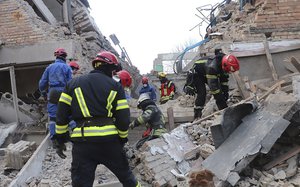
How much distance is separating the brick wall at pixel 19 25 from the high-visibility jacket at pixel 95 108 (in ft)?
17.9

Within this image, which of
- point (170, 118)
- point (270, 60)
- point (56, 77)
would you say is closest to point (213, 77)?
point (170, 118)

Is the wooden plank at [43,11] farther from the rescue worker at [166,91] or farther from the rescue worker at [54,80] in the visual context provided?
the rescue worker at [54,80]

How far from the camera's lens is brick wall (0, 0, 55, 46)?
29.0ft

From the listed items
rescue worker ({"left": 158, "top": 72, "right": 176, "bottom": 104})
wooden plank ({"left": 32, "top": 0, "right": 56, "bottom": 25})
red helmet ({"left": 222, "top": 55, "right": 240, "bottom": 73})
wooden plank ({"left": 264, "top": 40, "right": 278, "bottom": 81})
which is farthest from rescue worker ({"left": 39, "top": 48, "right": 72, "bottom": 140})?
rescue worker ({"left": 158, "top": 72, "right": 176, "bottom": 104})

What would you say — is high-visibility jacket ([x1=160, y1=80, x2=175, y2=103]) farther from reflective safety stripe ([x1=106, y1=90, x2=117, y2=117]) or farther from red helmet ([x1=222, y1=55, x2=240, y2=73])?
reflective safety stripe ([x1=106, y1=90, x2=117, y2=117])

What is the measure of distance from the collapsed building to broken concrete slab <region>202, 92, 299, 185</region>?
0.01 m

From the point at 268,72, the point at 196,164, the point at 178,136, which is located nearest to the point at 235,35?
the point at 268,72

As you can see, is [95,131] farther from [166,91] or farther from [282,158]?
[166,91]

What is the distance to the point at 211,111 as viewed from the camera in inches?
268

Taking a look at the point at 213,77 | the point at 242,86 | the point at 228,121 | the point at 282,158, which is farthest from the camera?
the point at 242,86

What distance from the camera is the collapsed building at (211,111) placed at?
162 inches

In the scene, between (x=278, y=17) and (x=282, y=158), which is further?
(x=278, y=17)

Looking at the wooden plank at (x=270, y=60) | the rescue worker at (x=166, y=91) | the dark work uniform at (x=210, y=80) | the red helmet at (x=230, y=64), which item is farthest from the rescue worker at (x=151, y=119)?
the rescue worker at (x=166, y=91)

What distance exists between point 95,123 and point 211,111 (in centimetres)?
355
